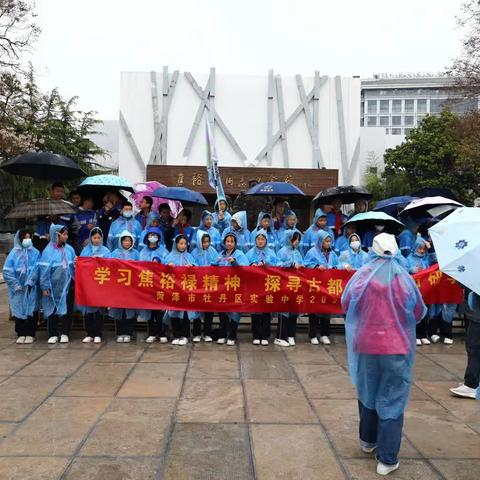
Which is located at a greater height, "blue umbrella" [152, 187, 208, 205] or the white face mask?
"blue umbrella" [152, 187, 208, 205]

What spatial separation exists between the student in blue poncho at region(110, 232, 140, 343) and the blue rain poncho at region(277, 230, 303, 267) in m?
2.11

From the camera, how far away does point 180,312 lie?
6.92 m

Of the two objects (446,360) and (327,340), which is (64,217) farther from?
(446,360)

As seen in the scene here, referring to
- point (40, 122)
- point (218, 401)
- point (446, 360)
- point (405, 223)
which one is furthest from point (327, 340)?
point (40, 122)

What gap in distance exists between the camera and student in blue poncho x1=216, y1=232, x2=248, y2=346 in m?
6.94

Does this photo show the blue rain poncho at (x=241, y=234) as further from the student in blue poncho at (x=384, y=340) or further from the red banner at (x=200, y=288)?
the student in blue poncho at (x=384, y=340)

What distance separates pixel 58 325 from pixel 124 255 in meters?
1.34

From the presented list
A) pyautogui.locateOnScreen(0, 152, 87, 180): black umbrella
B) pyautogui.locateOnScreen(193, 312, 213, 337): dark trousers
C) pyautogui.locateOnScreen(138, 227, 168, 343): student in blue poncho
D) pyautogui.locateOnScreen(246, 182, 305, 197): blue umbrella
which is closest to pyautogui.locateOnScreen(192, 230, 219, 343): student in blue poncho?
pyautogui.locateOnScreen(193, 312, 213, 337): dark trousers

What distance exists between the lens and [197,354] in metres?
6.28

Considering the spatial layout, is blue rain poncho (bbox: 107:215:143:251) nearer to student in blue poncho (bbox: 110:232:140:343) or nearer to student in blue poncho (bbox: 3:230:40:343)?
student in blue poncho (bbox: 110:232:140:343)

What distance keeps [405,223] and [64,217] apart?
17.6 feet

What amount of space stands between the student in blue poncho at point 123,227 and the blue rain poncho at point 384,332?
498cm

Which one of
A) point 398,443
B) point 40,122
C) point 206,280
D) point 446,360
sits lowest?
point 446,360

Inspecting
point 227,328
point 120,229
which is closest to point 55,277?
point 120,229
